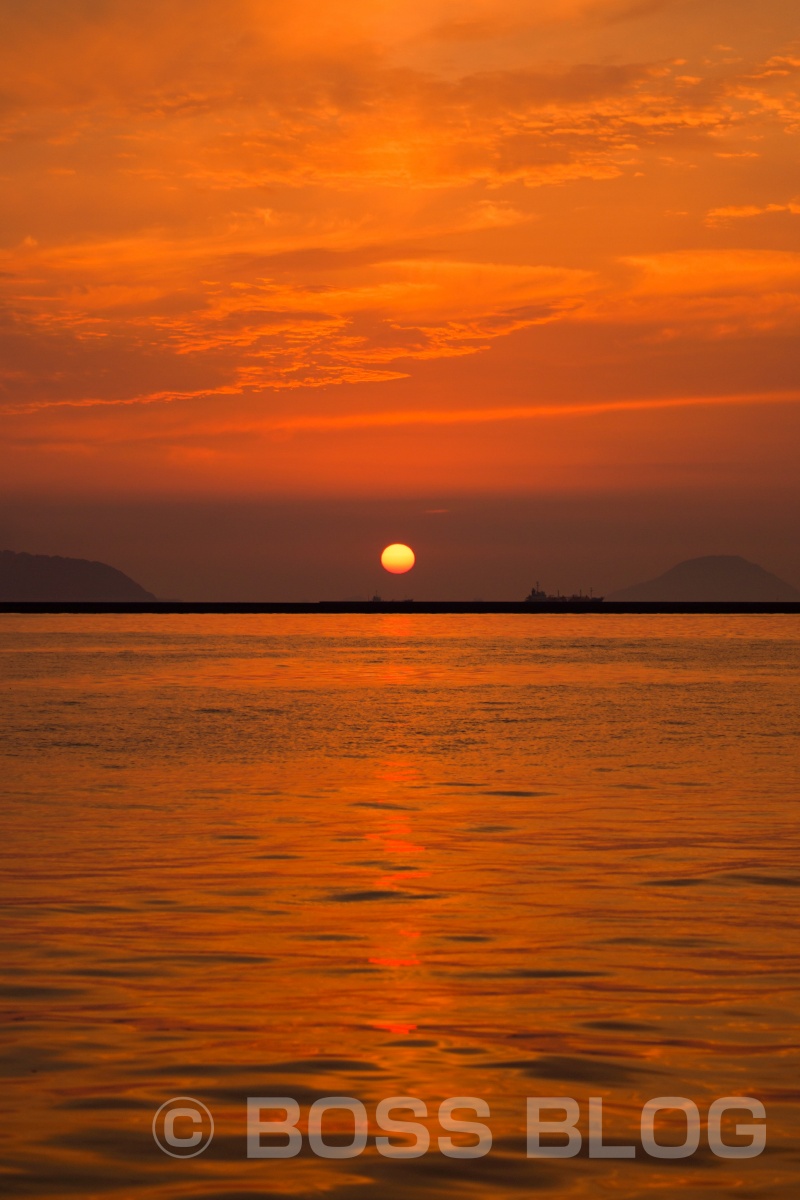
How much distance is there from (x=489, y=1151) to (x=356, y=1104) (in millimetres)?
1074

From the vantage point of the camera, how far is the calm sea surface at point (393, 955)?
818cm

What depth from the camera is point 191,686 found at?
217 feet

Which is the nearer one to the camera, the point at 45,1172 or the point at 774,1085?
the point at 45,1172

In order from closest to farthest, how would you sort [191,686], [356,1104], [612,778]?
[356,1104] → [612,778] → [191,686]

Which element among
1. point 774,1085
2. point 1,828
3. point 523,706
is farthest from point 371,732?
point 774,1085

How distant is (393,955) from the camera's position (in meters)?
13.0

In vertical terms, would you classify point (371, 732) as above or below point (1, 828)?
above

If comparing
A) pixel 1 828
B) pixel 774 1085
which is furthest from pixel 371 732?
pixel 774 1085

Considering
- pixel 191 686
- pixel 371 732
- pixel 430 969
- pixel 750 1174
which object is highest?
pixel 191 686

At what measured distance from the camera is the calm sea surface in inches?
322

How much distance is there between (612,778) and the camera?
28094 millimetres

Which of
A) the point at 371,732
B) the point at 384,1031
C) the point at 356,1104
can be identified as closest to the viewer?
the point at 356,1104

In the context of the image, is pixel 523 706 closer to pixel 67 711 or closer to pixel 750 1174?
pixel 67 711

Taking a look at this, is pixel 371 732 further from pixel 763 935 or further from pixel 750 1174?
pixel 750 1174
